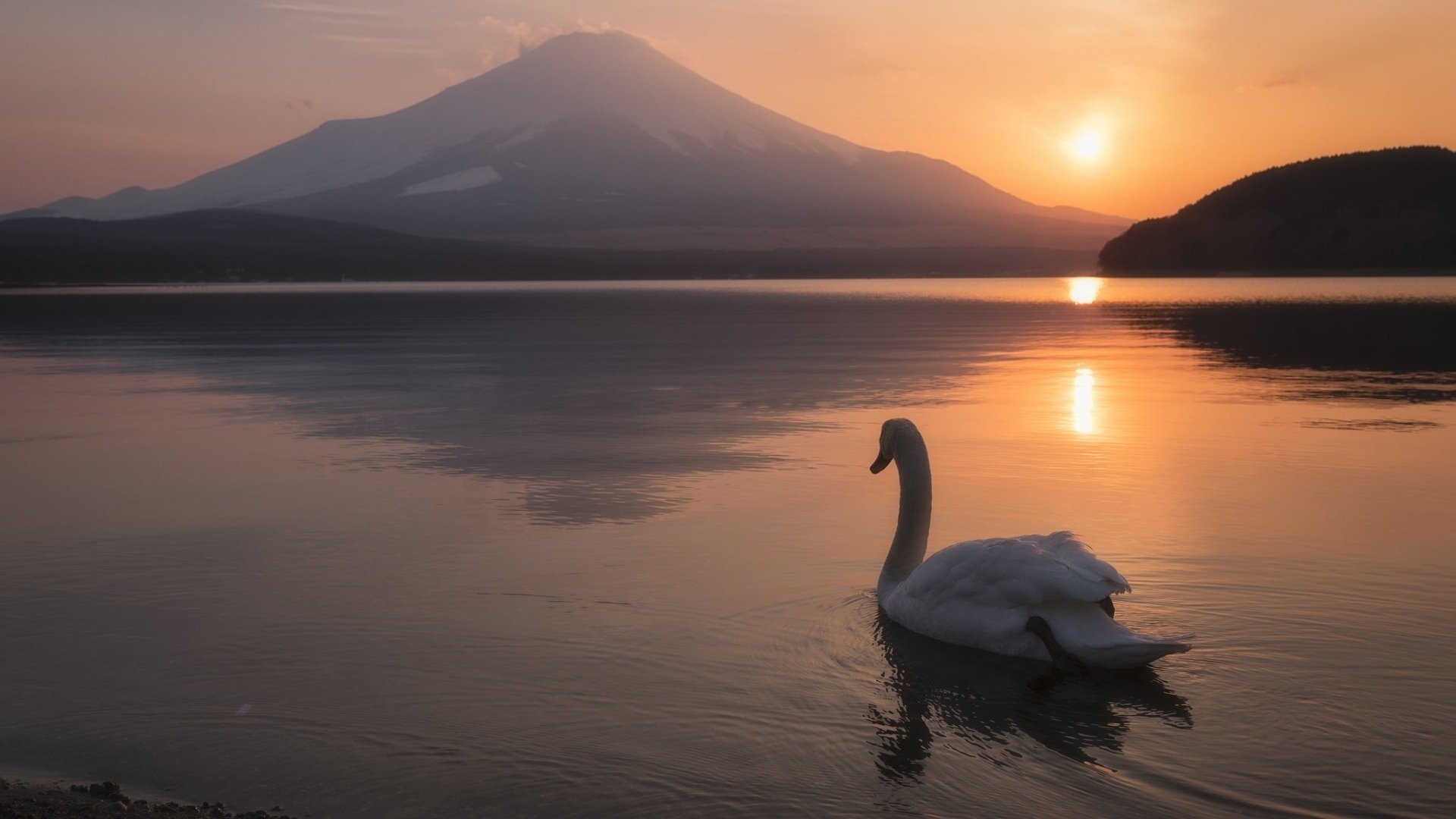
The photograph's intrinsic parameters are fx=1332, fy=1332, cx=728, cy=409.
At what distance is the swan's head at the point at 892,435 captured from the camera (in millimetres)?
8680

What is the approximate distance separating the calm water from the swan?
19cm

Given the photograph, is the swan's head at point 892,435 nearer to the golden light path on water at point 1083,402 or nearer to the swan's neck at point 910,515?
the swan's neck at point 910,515

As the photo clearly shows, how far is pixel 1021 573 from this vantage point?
22.3 ft

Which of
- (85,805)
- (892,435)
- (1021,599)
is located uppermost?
(892,435)

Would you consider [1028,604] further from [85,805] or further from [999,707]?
[85,805]

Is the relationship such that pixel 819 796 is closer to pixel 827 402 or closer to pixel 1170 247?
pixel 827 402

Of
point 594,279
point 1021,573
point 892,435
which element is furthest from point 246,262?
point 1021,573

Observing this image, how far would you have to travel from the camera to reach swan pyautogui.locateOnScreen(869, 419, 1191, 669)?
255 inches

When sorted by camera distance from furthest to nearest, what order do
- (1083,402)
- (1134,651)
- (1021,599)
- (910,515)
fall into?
1. (1083,402)
2. (910,515)
3. (1021,599)
4. (1134,651)

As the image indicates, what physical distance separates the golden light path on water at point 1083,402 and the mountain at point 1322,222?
139 metres

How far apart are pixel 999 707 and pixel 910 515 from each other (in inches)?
84.3

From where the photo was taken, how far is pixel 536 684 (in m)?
6.59

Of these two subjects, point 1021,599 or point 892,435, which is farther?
point 892,435

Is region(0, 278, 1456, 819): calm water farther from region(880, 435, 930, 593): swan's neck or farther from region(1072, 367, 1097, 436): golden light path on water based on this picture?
region(880, 435, 930, 593): swan's neck
